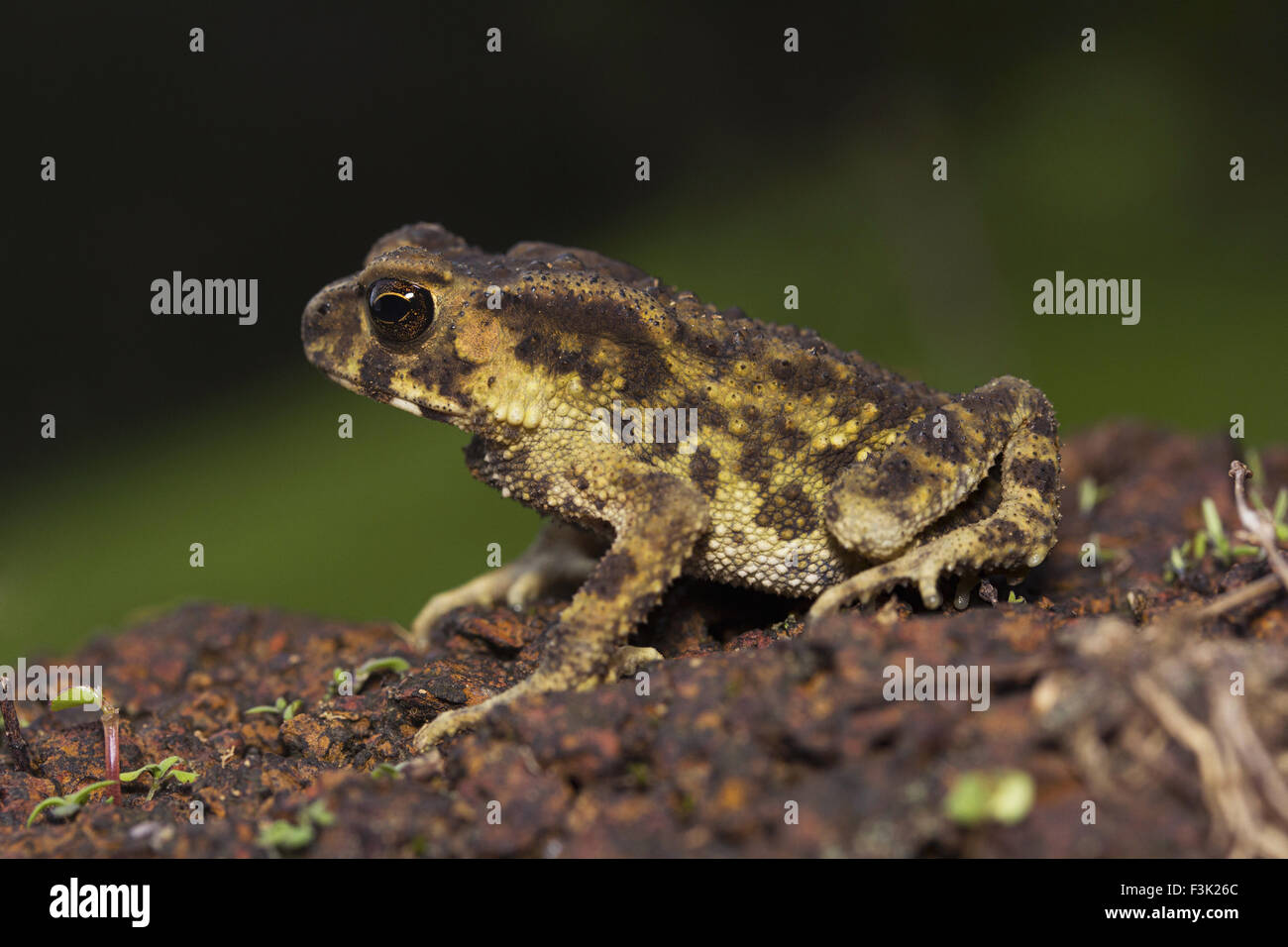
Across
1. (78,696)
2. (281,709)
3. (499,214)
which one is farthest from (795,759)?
(499,214)

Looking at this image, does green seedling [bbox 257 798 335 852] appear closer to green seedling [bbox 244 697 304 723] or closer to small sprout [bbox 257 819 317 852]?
small sprout [bbox 257 819 317 852]

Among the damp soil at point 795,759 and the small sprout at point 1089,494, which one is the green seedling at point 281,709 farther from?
the small sprout at point 1089,494

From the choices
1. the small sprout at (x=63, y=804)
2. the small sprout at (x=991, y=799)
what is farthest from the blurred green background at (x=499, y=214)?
the small sprout at (x=991, y=799)

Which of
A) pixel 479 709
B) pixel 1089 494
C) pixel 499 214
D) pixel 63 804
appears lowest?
pixel 63 804

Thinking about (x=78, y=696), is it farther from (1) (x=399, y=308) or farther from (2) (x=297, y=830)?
(1) (x=399, y=308)

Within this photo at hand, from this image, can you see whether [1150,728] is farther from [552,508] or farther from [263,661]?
[263,661]

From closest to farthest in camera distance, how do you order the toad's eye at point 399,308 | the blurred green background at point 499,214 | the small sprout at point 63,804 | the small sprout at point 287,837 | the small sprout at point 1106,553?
the small sprout at point 287,837 < the small sprout at point 63,804 < the toad's eye at point 399,308 < the small sprout at point 1106,553 < the blurred green background at point 499,214
